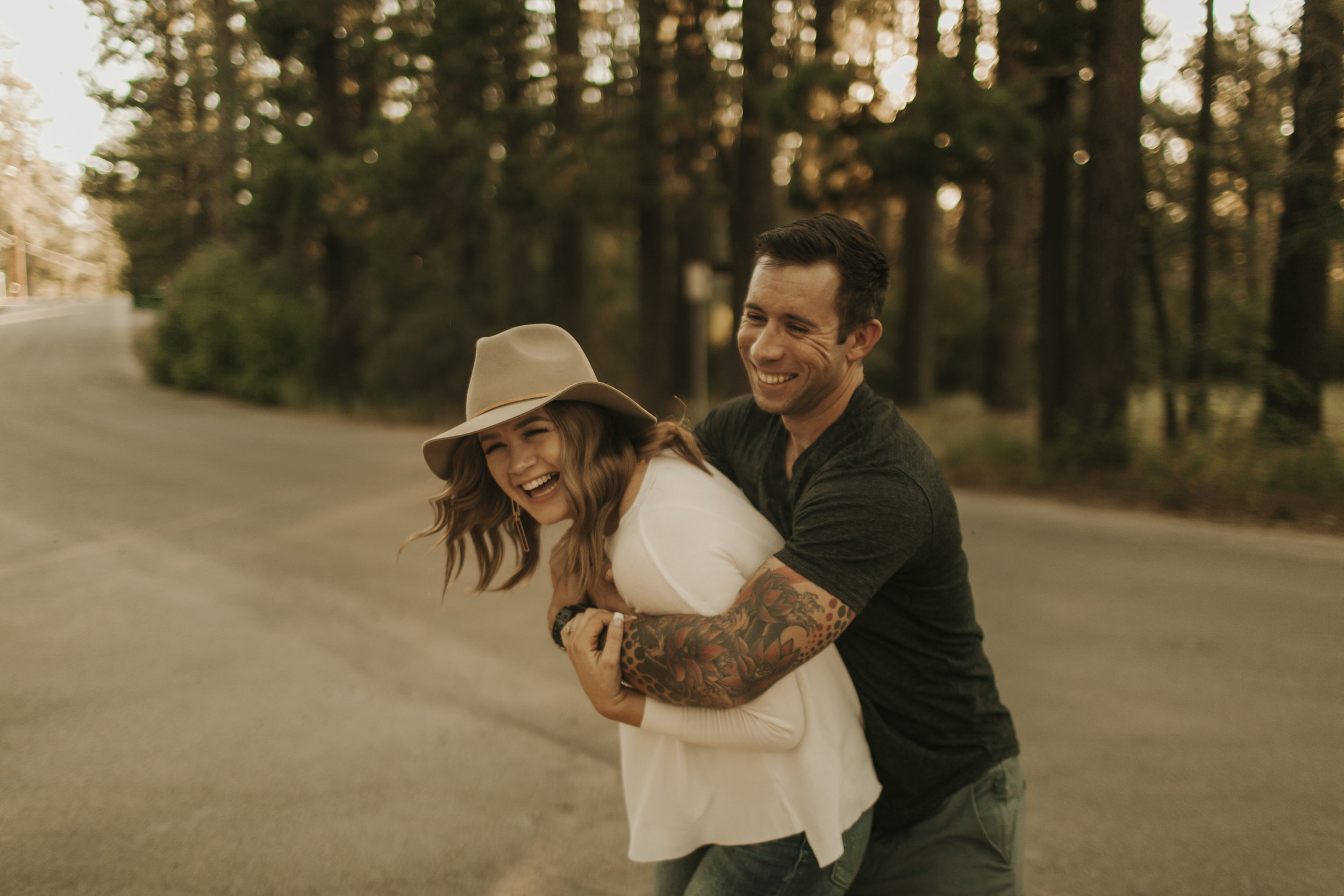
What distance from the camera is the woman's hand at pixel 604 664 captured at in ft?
6.38

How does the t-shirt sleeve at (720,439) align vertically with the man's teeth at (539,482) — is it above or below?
above

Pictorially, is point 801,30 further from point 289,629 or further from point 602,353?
point 289,629

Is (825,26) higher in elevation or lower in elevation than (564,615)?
higher

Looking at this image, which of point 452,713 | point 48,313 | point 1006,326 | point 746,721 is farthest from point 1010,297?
point 48,313

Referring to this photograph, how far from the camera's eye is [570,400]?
2.25 m

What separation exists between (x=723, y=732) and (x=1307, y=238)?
1053 centimetres

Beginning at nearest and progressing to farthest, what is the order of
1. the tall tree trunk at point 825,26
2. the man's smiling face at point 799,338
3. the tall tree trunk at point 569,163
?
the man's smiling face at point 799,338 → the tall tree trunk at point 825,26 → the tall tree trunk at point 569,163

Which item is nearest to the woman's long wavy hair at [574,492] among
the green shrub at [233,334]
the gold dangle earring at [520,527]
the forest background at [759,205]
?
the gold dangle earring at [520,527]

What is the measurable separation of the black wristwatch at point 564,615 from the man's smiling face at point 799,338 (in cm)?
59

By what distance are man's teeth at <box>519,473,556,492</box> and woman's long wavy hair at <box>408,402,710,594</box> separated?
0.20 ft

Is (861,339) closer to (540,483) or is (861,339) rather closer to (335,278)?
(540,483)

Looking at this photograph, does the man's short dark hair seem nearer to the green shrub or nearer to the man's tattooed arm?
the man's tattooed arm

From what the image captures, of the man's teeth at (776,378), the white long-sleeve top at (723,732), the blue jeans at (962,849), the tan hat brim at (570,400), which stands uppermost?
the man's teeth at (776,378)

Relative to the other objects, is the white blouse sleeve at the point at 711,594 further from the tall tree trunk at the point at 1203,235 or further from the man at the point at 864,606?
the tall tree trunk at the point at 1203,235
